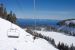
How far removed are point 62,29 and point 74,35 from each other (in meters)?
6.58

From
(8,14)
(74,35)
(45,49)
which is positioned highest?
(8,14)

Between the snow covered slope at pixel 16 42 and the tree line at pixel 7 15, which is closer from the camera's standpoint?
the snow covered slope at pixel 16 42

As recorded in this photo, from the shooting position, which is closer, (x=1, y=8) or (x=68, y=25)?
(x=1, y=8)

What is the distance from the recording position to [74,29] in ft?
153

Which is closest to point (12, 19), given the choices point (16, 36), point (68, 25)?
point (16, 36)

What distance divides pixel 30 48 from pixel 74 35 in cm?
3799

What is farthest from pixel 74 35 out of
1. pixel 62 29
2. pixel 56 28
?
pixel 56 28

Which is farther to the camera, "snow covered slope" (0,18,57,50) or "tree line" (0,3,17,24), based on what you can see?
"tree line" (0,3,17,24)

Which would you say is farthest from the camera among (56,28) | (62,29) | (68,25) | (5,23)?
(56,28)

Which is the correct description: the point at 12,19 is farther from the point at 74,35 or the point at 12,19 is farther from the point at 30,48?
the point at 74,35

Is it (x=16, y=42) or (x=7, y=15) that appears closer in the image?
(x=16, y=42)

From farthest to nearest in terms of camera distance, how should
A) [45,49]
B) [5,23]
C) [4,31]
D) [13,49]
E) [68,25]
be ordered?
[68,25] < [5,23] < [4,31] < [45,49] < [13,49]

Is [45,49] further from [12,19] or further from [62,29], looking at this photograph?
[62,29]

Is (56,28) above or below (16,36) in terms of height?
below
